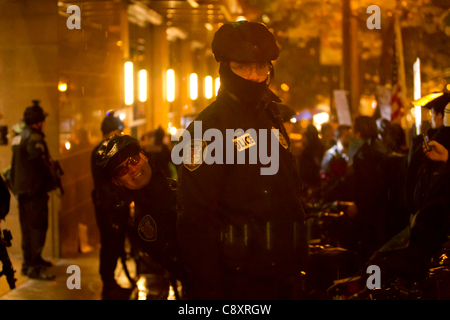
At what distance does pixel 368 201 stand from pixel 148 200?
14.7 feet

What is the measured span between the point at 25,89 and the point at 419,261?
6703 mm

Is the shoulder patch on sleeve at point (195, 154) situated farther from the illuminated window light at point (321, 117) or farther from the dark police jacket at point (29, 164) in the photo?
the illuminated window light at point (321, 117)

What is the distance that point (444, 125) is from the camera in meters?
5.28

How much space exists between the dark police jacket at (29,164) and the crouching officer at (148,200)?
195 inches

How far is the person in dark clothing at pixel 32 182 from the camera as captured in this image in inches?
291

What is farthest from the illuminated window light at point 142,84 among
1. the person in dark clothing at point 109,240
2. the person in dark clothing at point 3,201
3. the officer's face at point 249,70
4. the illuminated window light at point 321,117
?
the officer's face at point 249,70

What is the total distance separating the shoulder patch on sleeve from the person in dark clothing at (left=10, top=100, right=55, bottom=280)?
17.6 feet

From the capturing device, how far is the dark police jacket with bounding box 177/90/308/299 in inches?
93.2

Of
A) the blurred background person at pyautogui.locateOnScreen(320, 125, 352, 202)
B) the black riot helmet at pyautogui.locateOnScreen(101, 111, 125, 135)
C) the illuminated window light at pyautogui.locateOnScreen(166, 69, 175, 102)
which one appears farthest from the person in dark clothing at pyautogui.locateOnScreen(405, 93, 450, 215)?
the illuminated window light at pyautogui.locateOnScreen(166, 69, 175, 102)

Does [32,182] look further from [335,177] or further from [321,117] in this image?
[321,117]

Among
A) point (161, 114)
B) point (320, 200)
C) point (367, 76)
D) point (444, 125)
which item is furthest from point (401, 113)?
point (367, 76)

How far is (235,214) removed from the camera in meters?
2.51

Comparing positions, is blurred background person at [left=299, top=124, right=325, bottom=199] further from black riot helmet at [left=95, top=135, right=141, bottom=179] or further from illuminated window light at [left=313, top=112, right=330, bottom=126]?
illuminated window light at [left=313, top=112, right=330, bottom=126]
